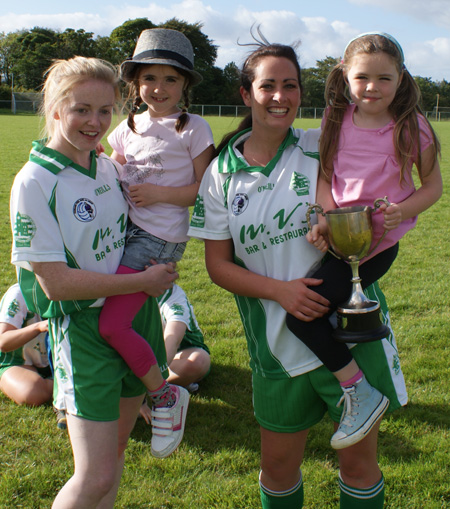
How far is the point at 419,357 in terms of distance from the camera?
4.57m

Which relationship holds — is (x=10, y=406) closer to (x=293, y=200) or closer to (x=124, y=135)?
(x=124, y=135)

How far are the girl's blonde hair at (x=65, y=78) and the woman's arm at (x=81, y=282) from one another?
1.87 ft

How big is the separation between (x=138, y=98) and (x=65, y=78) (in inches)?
24.5

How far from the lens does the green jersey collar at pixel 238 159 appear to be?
7.58ft

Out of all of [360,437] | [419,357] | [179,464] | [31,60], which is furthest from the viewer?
[31,60]

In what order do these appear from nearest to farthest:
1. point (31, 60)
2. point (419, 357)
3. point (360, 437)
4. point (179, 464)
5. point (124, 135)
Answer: point (360, 437), point (124, 135), point (179, 464), point (419, 357), point (31, 60)

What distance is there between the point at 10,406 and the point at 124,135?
223cm

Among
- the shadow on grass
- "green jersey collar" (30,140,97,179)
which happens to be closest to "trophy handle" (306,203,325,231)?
"green jersey collar" (30,140,97,179)

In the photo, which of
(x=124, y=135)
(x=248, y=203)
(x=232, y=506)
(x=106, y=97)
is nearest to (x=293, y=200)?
(x=248, y=203)

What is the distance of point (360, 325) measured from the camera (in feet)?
6.93

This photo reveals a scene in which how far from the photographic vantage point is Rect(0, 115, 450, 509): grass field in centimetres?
306

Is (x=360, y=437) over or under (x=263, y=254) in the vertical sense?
under

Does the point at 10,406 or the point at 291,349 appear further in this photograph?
the point at 10,406

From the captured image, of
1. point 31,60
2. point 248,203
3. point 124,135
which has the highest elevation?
point 31,60
